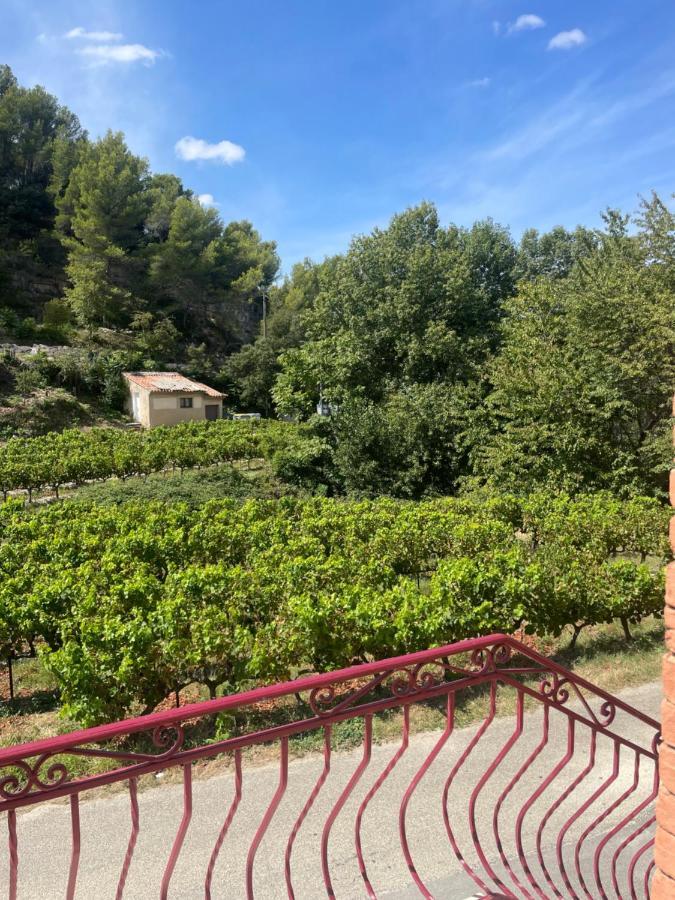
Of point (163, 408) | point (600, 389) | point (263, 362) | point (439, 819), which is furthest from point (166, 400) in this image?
point (439, 819)

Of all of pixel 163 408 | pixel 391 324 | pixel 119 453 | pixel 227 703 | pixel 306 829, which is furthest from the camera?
pixel 163 408

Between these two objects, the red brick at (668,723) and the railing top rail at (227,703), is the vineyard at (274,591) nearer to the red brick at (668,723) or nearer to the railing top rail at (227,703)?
the railing top rail at (227,703)

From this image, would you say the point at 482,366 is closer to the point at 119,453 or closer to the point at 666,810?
the point at 119,453

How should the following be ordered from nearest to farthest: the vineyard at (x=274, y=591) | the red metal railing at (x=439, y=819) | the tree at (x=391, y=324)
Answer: the red metal railing at (x=439, y=819), the vineyard at (x=274, y=591), the tree at (x=391, y=324)

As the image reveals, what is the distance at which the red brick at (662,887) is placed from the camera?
2230 millimetres

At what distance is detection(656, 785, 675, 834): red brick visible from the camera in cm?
220

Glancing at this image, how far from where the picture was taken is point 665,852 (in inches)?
88.7

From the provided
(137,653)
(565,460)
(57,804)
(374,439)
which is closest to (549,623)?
(137,653)

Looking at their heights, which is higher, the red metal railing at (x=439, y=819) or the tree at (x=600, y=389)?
the tree at (x=600, y=389)

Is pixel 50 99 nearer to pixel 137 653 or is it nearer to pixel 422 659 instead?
pixel 137 653

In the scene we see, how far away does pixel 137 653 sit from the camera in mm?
6441

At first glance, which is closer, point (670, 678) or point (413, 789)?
point (670, 678)

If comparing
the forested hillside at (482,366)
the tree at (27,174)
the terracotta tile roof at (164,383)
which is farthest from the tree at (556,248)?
the tree at (27,174)

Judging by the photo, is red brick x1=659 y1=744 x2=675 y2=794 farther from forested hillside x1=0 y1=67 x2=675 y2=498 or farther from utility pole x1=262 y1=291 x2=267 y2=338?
utility pole x1=262 y1=291 x2=267 y2=338
